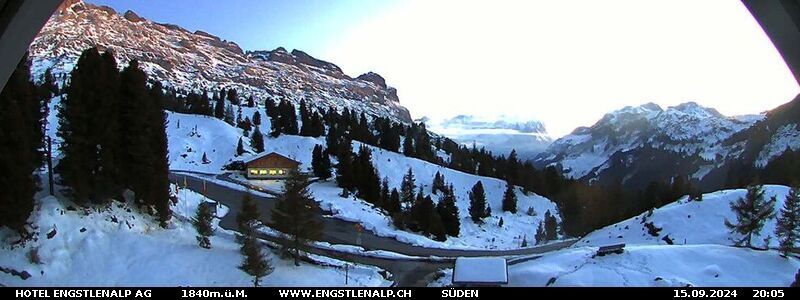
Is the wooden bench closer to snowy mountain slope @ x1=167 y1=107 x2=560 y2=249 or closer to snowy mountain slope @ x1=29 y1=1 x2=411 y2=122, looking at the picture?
snowy mountain slope @ x1=167 y1=107 x2=560 y2=249

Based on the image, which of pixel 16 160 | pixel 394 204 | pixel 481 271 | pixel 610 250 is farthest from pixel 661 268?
pixel 394 204

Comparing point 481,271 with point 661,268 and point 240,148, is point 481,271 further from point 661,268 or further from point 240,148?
point 240,148

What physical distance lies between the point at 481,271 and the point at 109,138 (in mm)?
15565

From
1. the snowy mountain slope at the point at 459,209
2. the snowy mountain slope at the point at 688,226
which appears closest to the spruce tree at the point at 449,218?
the snowy mountain slope at the point at 459,209

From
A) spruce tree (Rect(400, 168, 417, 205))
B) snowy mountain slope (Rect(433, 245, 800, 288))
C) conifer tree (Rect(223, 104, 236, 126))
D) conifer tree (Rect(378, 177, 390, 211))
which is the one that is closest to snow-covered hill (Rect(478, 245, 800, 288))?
snowy mountain slope (Rect(433, 245, 800, 288))

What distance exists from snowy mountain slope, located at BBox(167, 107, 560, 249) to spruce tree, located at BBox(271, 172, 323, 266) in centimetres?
1767

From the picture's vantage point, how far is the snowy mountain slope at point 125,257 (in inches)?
613

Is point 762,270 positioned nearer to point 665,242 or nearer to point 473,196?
point 665,242

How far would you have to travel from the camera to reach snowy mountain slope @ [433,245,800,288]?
18531 mm

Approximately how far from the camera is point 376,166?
201 feet

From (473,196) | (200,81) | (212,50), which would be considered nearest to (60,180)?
(473,196)

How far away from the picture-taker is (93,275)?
52.6 ft

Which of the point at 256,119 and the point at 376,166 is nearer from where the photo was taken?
the point at 376,166

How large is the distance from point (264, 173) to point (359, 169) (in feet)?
38.1
